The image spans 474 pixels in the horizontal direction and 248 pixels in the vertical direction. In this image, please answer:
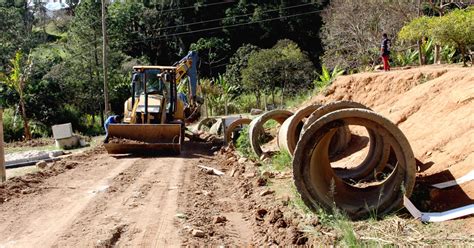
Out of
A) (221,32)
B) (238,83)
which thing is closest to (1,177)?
(238,83)

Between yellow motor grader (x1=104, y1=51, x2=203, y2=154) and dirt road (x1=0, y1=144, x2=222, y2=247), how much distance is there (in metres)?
2.43

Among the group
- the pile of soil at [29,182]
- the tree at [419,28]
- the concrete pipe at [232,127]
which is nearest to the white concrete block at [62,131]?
the pile of soil at [29,182]

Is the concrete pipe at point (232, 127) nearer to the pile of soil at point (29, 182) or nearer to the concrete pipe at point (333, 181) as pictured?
the pile of soil at point (29, 182)

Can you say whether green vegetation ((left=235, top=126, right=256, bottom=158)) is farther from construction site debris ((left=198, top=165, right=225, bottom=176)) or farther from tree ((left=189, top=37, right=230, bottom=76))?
tree ((left=189, top=37, right=230, bottom=76))

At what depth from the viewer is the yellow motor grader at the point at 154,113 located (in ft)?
50.6

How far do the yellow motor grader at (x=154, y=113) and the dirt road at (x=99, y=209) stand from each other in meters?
2.43

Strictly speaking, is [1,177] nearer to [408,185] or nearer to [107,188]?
[107,188]

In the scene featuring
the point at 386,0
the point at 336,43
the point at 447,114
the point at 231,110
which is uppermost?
the point at 386,0

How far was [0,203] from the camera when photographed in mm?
9023

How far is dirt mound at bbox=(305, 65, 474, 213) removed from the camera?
24.1ft

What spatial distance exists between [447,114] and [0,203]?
26.1ft

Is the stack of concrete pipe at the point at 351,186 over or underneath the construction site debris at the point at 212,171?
over

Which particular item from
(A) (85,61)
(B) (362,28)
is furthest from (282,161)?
(A) (85,61)

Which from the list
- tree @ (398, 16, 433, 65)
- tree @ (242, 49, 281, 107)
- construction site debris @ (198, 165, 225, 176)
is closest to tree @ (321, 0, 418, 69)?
tree @ (242, 49, 281, 107)
